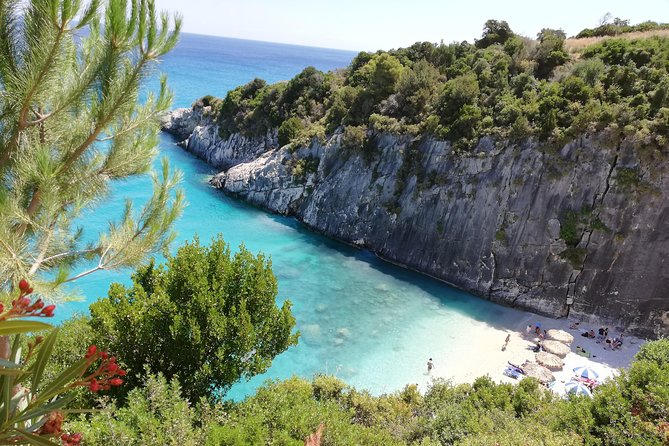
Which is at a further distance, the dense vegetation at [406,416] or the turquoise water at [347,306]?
the turquoise water at [347,306]

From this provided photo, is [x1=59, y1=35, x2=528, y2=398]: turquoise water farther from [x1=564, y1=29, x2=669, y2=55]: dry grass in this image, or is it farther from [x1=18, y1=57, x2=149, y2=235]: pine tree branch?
[x1=564, y1=29, x2=669, y2=55]: dry grass

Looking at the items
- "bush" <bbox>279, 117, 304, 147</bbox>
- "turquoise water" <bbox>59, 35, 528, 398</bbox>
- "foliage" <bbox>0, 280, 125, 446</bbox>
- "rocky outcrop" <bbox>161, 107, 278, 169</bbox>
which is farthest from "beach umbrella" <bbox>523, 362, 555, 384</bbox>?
"rocky outcrop" <bbox>161, 107, 278, 169</bbox>

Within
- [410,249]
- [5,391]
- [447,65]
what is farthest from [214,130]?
[5,391]

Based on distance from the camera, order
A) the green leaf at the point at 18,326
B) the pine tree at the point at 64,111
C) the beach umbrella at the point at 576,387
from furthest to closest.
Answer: the beach umbrella at the point at 576,387, the pine tree at the point at 64,111, the green leaf at the point at 18,326

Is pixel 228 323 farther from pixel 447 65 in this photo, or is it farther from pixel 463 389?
pixel 447 65

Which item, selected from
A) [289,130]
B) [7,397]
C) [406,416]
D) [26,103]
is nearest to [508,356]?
[406,416]

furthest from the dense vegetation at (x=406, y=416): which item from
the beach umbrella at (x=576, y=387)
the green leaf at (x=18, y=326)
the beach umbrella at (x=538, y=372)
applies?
the green leaf at (x=18, y=326)

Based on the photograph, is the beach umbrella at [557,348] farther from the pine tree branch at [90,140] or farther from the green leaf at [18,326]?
the green leaf at [18,326]
